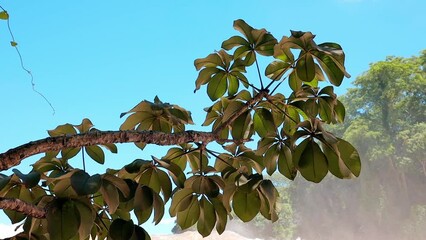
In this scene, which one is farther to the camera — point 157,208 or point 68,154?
point 68,154

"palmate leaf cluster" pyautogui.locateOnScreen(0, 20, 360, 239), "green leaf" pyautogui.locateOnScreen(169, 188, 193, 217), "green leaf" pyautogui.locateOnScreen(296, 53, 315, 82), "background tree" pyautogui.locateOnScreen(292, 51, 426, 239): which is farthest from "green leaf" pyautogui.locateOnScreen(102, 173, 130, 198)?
"background tree" pyautogui.locateOnScreen(292, 51, 426, 239)

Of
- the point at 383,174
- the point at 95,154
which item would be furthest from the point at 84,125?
the point at 383,174

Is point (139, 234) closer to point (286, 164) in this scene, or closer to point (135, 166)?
point (135, 166)

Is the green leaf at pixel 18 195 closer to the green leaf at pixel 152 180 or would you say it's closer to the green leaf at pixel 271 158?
the green leaf at pixel 152 180

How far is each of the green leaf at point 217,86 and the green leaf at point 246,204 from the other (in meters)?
0.18

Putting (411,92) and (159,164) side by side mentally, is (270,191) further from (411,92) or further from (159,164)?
(411,92)

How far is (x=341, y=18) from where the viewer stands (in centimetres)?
565

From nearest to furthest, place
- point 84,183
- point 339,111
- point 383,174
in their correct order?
1. point 84,183
2. point 339,111
3. point 383,174

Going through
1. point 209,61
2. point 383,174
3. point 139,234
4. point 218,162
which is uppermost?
point 383,174

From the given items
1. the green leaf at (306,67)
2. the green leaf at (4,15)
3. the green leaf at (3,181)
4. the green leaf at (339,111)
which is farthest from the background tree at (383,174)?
the green leaf at (3,181)

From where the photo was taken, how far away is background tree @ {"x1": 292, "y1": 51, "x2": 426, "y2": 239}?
605 cm

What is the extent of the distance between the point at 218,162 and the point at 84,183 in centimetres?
29

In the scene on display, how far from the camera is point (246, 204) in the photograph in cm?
47

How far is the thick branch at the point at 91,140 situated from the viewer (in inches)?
14.2
